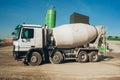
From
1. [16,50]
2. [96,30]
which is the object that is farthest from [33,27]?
[96,30]

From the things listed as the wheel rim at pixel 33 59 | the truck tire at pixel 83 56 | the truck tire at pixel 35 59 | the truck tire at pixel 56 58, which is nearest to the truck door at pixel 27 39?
the truck tire at pixel 35 59

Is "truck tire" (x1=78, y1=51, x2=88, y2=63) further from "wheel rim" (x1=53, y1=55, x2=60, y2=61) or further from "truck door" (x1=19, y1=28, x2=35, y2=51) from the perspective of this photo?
"truck door" (x1=19, y1=28, x2=35, y2=51)

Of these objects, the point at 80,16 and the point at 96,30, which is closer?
the point at 96,30

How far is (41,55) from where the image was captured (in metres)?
14.7

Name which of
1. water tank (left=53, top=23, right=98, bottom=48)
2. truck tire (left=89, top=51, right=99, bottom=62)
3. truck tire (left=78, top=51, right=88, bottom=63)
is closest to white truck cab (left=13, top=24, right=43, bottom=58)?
water tank (left=53, top=23, right=98, bottom=48)

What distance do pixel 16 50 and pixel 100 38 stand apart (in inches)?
335

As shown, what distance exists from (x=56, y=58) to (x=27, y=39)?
3.12m

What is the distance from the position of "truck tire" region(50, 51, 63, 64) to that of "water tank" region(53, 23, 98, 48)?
79 cm

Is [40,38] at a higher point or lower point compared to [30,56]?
higher

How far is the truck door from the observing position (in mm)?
13850

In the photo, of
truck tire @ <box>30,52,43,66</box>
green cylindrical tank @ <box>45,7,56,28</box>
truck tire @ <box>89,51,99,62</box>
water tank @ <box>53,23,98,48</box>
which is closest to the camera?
truck tire @ <box>30,52,43,66</box>

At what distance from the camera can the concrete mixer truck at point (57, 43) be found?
1397 cm

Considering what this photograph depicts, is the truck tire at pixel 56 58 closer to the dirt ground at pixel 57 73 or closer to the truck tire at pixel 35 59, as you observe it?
the truck tire at pixel 35 59

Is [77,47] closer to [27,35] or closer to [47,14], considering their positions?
[27,35]
